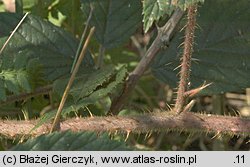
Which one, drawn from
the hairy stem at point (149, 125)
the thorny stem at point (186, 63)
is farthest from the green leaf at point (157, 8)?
the hairy stem at point (149, 125)

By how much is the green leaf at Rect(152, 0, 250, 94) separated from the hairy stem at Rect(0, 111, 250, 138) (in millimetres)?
195

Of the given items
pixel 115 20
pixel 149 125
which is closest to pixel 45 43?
pixel 115 20

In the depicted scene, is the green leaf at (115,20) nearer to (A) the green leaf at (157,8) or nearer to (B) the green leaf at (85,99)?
(B) the green leaf at (85,99)

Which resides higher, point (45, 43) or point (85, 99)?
point (45, 43)

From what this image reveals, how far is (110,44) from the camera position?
161cm

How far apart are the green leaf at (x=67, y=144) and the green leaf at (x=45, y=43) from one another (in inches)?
17.2

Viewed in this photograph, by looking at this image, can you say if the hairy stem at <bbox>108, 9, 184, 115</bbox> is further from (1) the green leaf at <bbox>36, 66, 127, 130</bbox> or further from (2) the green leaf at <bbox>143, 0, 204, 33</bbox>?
(2) the green leaf at <bbox>143, 0, 204, 33</bbox>

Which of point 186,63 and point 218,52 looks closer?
point 186,63

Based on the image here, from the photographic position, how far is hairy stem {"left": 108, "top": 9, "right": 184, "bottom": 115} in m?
1.49

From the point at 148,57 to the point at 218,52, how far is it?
200 millimetres

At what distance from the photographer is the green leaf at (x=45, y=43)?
1.54 metres

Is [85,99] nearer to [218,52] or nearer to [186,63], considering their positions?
[186,63]

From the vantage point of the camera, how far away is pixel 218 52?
1.58 metres

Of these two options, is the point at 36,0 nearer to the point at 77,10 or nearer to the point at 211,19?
the point at 77,10
